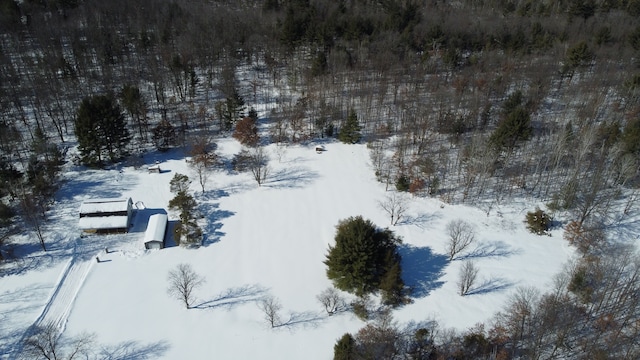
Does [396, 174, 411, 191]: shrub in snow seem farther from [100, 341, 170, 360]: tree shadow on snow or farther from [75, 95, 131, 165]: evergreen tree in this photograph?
[75, 95, 131, 165]: evergreen tree

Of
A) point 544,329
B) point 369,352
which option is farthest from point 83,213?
point 544,329

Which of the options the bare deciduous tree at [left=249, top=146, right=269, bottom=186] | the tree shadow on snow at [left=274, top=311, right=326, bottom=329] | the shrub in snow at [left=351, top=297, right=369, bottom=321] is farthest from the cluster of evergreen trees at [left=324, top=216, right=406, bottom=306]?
the bare deciduous tree at [left=249, top=146, right=269, bottom=186]

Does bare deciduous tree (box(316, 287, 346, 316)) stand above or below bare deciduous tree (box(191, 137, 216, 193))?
below

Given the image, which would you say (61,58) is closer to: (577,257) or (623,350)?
(577,257)

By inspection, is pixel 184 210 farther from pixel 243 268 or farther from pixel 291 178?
pixel 291 178

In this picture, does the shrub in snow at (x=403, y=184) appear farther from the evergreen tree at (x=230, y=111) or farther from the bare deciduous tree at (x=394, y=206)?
the evergreen tree at (x=230, y=111)
